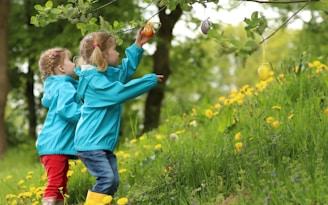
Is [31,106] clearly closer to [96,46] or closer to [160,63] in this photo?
[160,63]

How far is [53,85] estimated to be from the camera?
15.3ft

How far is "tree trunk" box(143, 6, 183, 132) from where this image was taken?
43.3ft

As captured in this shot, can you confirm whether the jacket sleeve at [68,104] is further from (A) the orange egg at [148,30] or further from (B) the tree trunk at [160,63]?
(B) the tree trunk at [160,63]

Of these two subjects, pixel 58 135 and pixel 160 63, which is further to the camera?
pixel 160 63

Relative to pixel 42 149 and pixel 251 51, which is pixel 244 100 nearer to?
pixel 42 149

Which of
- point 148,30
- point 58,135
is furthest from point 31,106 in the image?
point 148,30

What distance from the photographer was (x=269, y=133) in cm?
445

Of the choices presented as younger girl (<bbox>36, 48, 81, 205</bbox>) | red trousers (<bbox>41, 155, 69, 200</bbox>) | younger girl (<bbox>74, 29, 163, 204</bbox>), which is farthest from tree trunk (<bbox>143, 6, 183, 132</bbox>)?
younger girl (<bbox>74, 29, 163, 204</bbox>)

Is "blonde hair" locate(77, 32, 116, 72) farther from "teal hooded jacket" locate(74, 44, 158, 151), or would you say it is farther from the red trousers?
the red trousers

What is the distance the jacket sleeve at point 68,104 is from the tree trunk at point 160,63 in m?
8.25

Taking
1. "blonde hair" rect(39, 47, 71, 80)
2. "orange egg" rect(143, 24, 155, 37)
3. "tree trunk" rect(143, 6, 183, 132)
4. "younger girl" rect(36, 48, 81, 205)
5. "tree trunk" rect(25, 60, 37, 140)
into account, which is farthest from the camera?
"tree trunk" rect(25, 60, 37, 140)

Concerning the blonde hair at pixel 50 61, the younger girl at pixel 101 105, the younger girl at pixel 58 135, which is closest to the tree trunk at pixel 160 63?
the blonde hair at pixel 50 61

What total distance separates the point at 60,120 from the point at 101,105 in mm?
727

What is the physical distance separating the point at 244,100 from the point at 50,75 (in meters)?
2.59
